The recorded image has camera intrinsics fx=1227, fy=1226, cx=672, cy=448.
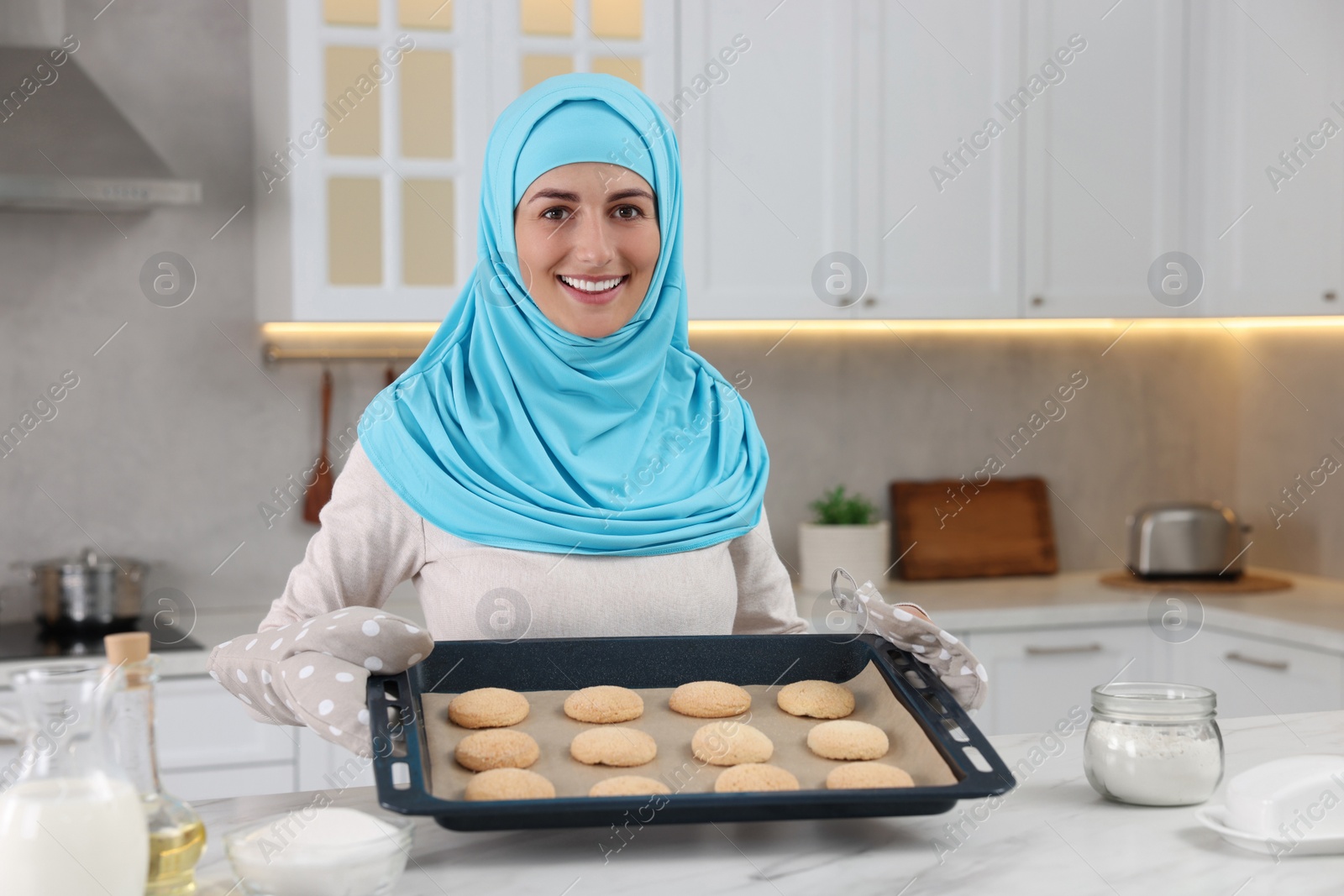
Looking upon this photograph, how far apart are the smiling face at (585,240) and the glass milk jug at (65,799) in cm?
79

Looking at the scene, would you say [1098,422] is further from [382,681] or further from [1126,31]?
[382,681]

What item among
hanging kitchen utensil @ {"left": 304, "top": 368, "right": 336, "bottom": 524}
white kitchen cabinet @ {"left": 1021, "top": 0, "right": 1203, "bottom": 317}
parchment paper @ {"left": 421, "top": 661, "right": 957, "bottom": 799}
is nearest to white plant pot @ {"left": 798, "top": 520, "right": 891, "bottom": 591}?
white kitchen cabinet @ {"left": 1021, "top": 0, "right": 1203, "bottom": 317}

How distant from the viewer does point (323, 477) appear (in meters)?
2.69

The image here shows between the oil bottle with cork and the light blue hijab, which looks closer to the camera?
the oil bottle with cork

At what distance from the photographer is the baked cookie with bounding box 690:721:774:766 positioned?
961 mm

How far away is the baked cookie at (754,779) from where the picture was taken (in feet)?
2.87

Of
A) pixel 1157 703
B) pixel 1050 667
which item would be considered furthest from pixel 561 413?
pixel 1050 667

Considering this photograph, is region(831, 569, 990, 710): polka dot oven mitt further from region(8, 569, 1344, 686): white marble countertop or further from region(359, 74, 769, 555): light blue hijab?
region(8, 569, 1344, 686): white marble countertop

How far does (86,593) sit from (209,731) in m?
0.41

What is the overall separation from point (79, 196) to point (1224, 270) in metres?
2.46

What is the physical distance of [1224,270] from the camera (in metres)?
2.88

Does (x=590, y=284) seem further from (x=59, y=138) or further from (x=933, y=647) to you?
(x=59, y=138)

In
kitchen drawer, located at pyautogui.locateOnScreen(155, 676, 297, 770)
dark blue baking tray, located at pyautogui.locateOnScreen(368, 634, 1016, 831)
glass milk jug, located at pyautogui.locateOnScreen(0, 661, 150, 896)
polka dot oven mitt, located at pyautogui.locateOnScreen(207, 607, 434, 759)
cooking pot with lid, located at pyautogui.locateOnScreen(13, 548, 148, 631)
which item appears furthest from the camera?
cooking pot with lid, located at pyautogui.locateOnScreen(13, 548, 148, 631)

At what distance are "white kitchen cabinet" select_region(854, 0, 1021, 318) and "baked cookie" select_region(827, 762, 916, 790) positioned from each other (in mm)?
1894
